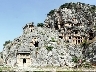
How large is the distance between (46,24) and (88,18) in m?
14.6

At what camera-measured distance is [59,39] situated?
2677 inches

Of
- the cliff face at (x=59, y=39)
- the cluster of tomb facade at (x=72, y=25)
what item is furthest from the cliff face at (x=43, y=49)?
the cluster of tomb facade at (x=72, y=25)

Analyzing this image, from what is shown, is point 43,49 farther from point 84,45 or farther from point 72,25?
point 72,25

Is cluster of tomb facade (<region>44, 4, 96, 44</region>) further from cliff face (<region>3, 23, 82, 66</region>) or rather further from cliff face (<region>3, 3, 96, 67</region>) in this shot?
cliff face (<region>3, 23, 82, 66</region>)

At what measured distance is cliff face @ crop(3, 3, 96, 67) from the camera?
60000 mm

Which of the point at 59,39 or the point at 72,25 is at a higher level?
the point at 72,25

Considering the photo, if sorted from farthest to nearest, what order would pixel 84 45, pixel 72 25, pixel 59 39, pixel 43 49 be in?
1. pixel 72 25
2. pixel 59 39
3. pixel 84 45
4. pixel 43 49

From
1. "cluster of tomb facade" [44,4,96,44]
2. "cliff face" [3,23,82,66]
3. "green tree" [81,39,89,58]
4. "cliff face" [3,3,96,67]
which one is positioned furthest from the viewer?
"cluster of tomb facade" [44,4,96,44]

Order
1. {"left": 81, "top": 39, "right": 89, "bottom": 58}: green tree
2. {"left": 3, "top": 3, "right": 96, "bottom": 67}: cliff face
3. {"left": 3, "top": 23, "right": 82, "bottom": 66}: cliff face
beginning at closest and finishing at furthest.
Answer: {"left": 3, "top": 23, "right": 82, "bottom": 66}: cliff face
{"left": 3, "top": 3, "right": 96, "bottom": 67}: cliff face
{"left": 81, "top": 39, "right": 89, "bottom": 58}: green tree

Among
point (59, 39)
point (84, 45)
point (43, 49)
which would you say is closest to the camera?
point (43, 49)

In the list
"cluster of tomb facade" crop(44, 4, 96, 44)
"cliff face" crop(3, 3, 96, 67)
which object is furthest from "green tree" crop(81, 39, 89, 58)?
"cluster of tomb facade" crop(44, 4, 96, 44)

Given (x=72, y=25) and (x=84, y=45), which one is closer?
(x=84, y=45)

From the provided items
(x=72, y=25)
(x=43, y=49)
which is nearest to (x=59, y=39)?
(x=72, y=25)

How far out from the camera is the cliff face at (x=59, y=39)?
6000 cm
